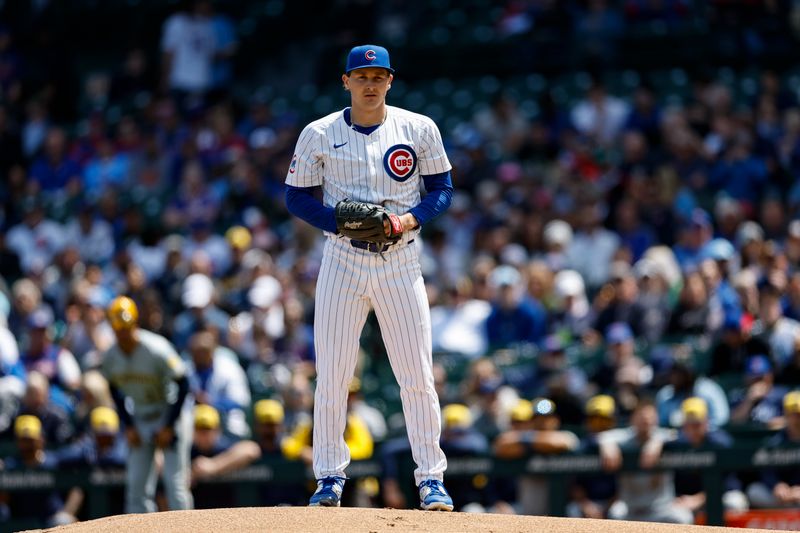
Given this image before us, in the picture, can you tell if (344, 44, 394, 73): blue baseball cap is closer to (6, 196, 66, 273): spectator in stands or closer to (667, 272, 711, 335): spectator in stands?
(667, 272, 711, 335): spectator in stands

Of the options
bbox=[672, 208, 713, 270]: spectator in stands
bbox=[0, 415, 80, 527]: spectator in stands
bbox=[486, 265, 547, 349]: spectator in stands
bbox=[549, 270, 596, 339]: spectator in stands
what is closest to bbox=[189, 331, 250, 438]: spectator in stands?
bbox=[0, 415, 80, 527]: spectator in stands

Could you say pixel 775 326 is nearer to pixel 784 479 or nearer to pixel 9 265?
pixel 784 479

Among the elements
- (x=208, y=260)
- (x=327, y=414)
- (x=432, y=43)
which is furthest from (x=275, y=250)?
(x=327, y=414)

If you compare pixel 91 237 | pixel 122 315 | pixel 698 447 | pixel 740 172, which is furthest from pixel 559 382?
pixel 91 237

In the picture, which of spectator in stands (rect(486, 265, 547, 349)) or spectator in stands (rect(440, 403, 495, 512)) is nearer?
spectator in stands (rect(440, 403, 495, 512))

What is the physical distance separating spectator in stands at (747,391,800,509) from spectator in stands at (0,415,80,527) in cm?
473

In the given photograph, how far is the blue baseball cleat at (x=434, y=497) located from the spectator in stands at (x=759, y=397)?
3.87 meters

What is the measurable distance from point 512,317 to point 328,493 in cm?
524

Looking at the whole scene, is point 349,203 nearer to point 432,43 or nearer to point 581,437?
point 581,437

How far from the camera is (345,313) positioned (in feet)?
23.0

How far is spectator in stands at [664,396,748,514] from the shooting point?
32.5 ft

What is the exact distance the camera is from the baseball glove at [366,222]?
672 cm

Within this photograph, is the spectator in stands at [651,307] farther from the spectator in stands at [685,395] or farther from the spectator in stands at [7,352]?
the spectator in stands at [7,352]

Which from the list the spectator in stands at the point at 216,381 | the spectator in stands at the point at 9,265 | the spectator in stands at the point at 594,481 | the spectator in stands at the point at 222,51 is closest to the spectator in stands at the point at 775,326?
the spectator in stands at the point at 594,481
